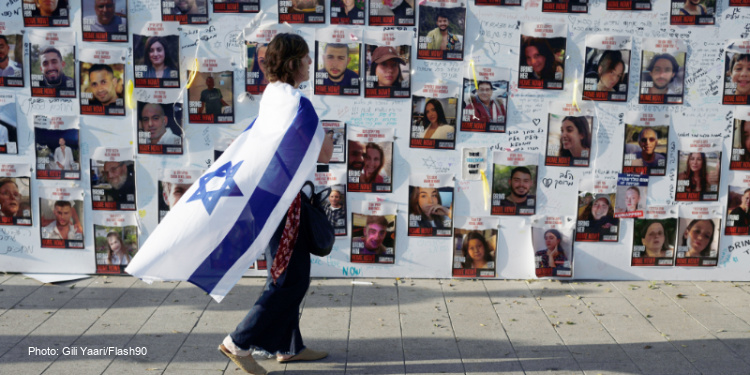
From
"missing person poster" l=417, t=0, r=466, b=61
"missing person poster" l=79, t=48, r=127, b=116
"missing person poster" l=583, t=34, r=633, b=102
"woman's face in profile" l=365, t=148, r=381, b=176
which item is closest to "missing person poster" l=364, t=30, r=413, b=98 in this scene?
"missing person poster" l=417, t=0, r=466, b=61

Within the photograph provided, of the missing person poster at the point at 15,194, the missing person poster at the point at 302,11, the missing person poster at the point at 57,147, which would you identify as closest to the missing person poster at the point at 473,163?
the missing person poster at the point at 302,11

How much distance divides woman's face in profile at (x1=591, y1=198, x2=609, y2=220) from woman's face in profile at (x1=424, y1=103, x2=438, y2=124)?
4.89ft

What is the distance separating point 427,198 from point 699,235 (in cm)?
228

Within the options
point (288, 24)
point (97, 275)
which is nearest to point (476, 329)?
point (288, 24)

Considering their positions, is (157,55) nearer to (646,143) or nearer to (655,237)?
(646,143)

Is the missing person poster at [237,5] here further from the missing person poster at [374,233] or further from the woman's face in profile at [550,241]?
the woman's face in profile at [550,241]

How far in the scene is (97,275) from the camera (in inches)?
241

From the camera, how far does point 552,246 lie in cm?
607

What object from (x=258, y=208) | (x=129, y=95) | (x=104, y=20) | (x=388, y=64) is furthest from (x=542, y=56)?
(x=104, y=20)

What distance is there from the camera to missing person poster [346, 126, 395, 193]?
5906 mm

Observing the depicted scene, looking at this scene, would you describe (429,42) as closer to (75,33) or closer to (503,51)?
(503,51)

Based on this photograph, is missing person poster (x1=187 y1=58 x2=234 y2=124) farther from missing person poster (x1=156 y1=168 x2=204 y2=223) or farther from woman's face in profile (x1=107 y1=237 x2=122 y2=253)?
woman's face in profile (x1=107 y1=237 x2=122 y2=253)

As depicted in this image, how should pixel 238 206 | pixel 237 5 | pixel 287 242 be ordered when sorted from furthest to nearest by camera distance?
1. pixel 237 5
2. pixel 287 242
3. pixel 238 206

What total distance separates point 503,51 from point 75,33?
11.1ft
